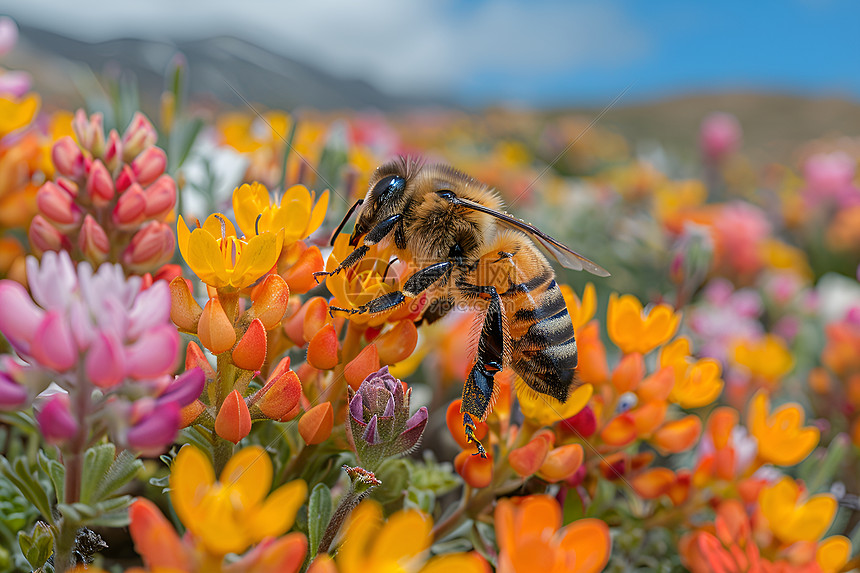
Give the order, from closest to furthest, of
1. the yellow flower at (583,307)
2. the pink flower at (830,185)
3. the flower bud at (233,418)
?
the flower bud at (233,418), the yellow flower at (583,307), the pink flower at (830,185)

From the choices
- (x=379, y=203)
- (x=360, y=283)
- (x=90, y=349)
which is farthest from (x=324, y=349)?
(x=379, y=203)

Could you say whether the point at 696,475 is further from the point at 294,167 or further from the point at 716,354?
the point at 294,167

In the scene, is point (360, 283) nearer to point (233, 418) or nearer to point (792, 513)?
point (233, 418)

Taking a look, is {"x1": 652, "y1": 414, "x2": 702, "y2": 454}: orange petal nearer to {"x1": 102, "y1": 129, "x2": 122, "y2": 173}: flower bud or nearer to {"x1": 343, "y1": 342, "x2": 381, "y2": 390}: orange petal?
{"x1": 343, "y1": 342, "x2": 381, "y2": 390}: orange petal

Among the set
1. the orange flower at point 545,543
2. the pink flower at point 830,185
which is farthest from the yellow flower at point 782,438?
the pink flower at point 830,185

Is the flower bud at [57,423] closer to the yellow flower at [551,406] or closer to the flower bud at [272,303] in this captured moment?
the flower bud at [272,303]

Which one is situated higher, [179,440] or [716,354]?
[179,440]

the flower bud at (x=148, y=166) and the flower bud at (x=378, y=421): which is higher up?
the flower bud at (x=148, y=166)

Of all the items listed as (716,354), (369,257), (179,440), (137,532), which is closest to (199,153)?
(369,257)
